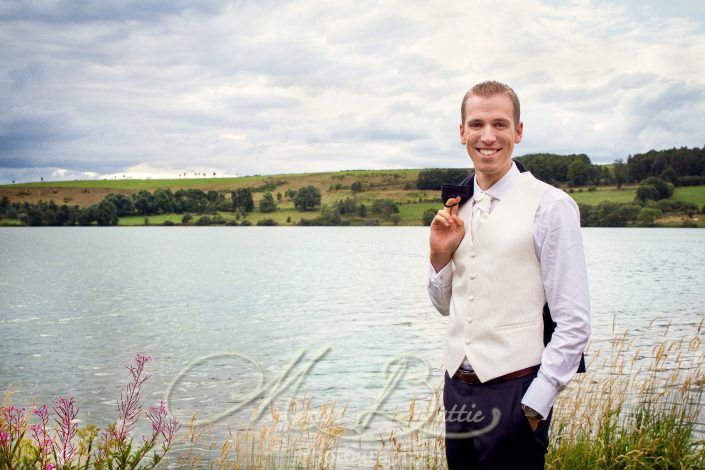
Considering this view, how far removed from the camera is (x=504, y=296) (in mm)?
3455

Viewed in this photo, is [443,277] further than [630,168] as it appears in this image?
No

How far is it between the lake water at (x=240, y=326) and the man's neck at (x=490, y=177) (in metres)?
3.77

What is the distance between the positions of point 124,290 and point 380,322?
79.7ft

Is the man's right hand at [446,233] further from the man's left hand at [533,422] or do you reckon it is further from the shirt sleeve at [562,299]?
the man's left hand at [533,422]

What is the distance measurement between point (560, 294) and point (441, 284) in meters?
0.75

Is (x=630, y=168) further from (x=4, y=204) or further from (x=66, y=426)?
(x=4, y=204)

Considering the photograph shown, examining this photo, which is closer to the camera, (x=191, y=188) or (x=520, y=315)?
(x=520, y=315)

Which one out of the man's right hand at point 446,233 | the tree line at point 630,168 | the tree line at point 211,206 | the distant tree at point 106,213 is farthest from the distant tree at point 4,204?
the man's right hand at point 446,233

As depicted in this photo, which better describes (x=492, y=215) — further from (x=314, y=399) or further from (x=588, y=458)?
(x=314, y=399)

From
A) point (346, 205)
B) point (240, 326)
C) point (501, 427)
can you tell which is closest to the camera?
point (501, 427)

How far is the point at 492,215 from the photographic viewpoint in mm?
3529

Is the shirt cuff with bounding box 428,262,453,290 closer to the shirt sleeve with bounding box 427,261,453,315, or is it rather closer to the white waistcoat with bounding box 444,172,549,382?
the shirt sleeve with bounding box 427,261,453,315

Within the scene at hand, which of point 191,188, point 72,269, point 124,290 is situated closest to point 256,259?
point 72,269

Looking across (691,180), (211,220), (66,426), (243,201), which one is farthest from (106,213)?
(66,426)
